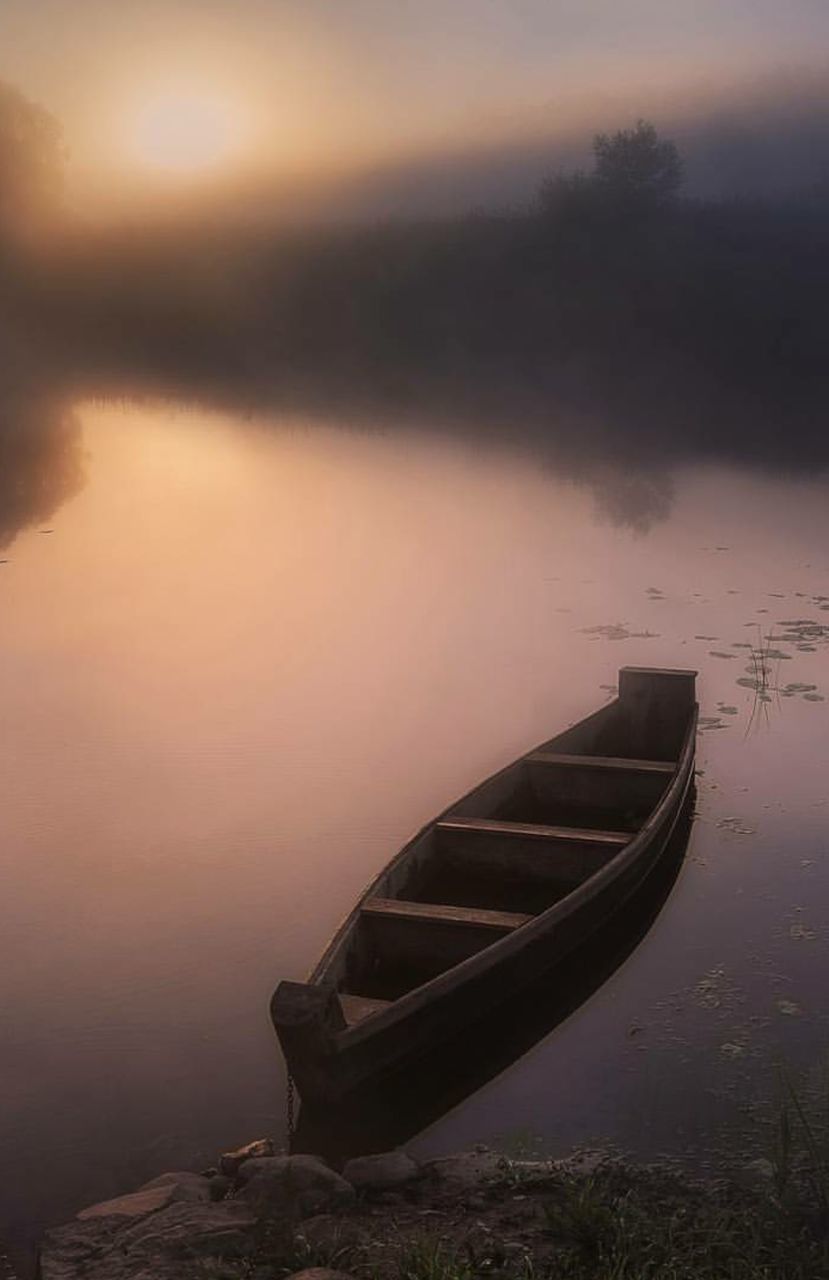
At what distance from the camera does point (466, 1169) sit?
753 centimetres

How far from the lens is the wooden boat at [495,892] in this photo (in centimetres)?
798

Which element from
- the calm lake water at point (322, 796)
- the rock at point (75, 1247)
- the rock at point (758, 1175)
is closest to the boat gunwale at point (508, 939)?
the calm lake water at point (322, 796)

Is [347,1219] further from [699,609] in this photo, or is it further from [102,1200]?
[699,609]

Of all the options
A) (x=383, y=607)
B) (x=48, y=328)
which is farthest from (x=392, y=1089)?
(x=48, y=328)

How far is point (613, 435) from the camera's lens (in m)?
61.0

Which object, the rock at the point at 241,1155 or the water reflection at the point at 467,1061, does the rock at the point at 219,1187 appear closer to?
the rock at the point at 241,1155

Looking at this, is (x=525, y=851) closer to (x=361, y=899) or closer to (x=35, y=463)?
(x=361, y=899)

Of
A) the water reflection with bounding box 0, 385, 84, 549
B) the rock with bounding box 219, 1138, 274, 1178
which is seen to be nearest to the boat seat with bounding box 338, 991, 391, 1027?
the rock with bounding box 219, 1138, 274, 1178

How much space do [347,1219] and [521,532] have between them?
2625 centimetres

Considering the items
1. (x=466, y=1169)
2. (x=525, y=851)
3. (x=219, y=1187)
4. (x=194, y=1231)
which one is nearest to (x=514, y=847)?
(x=525, y=851)

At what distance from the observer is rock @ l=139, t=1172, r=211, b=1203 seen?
23.0 feet

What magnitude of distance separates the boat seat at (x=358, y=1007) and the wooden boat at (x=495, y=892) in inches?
0.5

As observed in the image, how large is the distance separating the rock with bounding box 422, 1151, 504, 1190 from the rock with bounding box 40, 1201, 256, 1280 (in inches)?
44.4

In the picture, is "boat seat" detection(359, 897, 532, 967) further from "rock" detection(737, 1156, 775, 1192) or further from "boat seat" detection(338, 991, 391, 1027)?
"rock" detection(737, 1156, 775, 1192)
